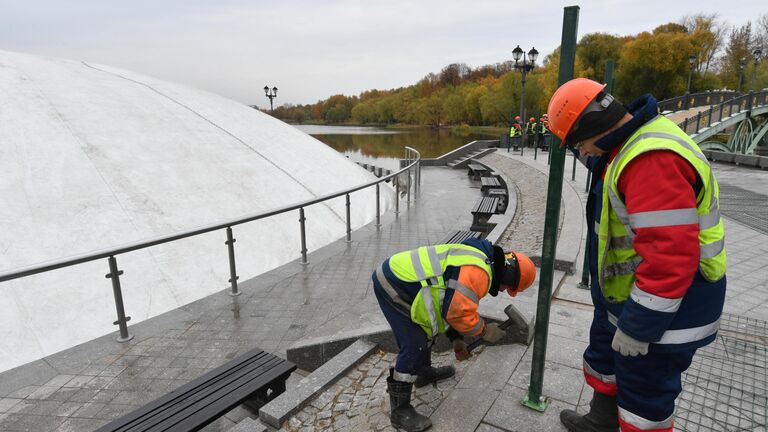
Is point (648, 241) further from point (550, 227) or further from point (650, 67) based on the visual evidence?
point (650, 67)

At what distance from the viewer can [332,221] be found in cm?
954

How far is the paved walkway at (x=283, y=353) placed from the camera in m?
2.87

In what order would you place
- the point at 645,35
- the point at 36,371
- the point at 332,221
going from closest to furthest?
the point at 36,371, the point at 332,221, the point at 645,35

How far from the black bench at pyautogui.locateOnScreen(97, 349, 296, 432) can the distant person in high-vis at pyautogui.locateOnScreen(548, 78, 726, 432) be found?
2.45 m

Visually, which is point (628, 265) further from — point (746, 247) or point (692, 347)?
point (746, 247)

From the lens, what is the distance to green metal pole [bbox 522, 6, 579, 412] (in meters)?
2.22

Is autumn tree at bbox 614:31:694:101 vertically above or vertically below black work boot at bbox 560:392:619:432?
above

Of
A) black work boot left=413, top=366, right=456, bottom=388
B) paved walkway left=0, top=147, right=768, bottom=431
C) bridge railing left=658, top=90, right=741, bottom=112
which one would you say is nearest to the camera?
paved walkway left=0, top=147, right=768, bottom=431

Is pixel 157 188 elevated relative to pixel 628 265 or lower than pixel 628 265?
lower

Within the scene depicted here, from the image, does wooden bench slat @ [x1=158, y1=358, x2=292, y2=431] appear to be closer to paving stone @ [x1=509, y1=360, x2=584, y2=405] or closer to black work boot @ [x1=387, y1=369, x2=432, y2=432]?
black work boot @ [x1=387, y1=369, x2=432, y2=432]

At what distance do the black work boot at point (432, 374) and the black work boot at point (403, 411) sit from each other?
43 centimetres

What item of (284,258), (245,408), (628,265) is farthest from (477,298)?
(284,258)

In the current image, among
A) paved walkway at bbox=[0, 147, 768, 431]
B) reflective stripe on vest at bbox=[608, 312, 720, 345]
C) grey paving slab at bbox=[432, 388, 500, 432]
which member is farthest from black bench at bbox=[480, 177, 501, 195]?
reflective stripe on vest at bbox=[608, 312, 720, 345]

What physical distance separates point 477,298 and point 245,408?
7.47 feet
